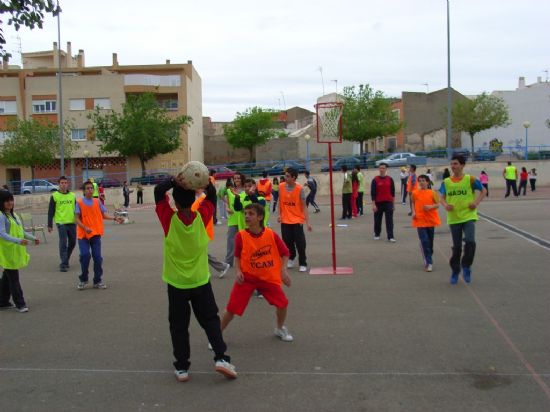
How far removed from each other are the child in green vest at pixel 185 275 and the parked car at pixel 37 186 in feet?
121

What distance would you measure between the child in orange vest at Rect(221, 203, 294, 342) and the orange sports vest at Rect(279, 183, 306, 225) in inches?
144

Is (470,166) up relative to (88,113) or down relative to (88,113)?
down

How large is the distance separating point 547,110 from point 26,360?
51709 mm

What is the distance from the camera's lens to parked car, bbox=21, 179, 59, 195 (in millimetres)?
39150

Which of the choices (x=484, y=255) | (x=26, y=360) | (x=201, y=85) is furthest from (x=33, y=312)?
(x=201, y=85)

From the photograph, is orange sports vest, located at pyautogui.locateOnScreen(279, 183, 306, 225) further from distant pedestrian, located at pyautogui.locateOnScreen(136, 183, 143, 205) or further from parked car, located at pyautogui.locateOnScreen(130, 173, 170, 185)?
parked car, located at pyautogui.locateOnScreen(130, 173, 170, 185)

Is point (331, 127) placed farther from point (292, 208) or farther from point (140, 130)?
point (140, 130)

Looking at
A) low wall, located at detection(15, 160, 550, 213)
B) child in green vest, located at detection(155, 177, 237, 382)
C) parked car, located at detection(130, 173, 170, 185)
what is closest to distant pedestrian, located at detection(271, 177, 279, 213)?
low wall, located at detection(15, 160, 550, 213)

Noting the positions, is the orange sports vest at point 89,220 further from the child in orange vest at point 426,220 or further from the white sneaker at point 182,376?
the child in orange vest at point 426,220

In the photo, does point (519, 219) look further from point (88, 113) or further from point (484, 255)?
point (88, 113)

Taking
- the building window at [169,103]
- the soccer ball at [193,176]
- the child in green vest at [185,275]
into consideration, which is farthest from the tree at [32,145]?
the soccer ball at [193,176]

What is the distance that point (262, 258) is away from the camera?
580cm

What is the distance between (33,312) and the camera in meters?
7.46

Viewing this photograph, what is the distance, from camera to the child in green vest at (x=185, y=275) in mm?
4812
